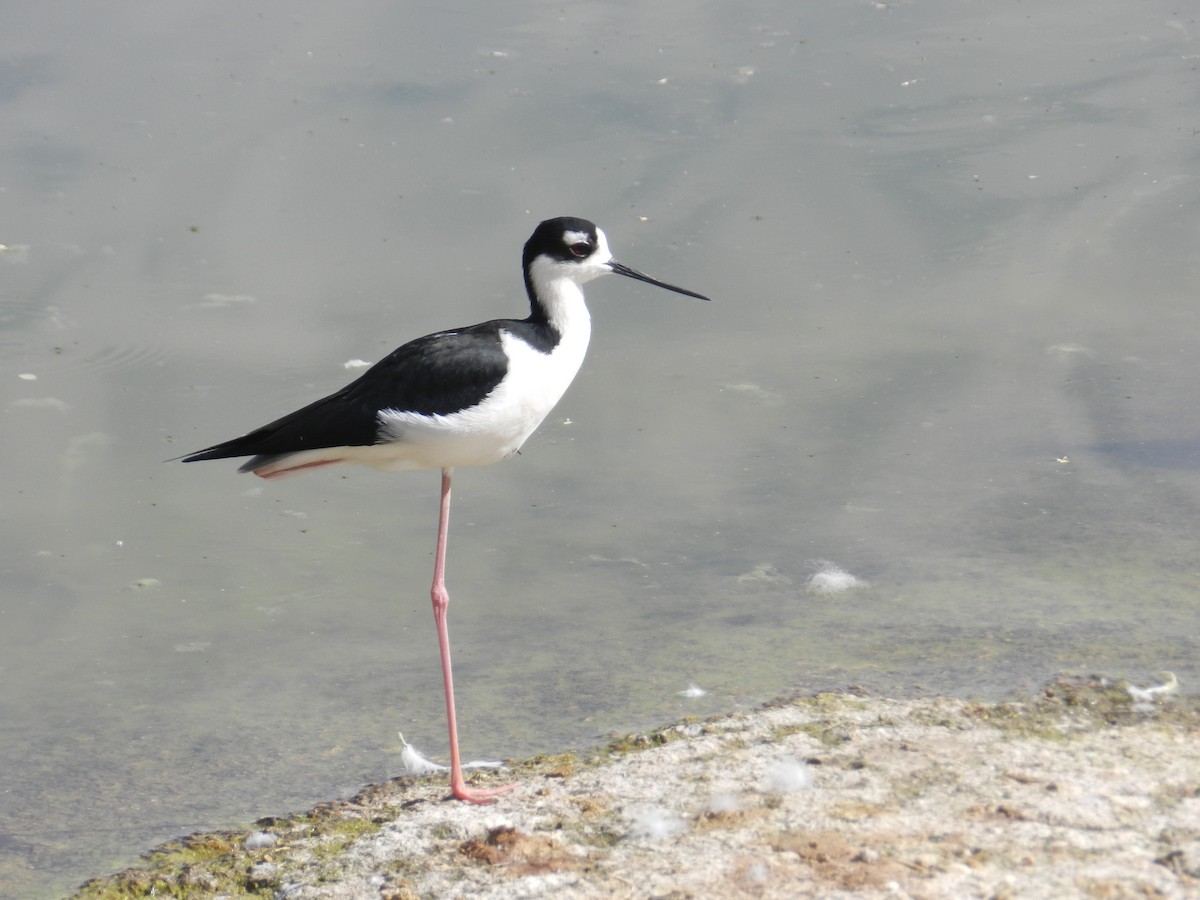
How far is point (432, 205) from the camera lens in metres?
7.88

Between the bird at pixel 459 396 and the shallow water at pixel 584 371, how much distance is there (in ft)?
2.47

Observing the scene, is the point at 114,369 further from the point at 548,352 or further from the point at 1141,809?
the point at 1141,809

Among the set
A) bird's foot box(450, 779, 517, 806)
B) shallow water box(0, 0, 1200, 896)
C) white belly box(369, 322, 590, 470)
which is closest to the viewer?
bird's foot box(450, 779, 517, 806)

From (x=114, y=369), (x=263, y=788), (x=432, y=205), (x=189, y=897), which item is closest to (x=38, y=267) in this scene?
(x=114, y=369)

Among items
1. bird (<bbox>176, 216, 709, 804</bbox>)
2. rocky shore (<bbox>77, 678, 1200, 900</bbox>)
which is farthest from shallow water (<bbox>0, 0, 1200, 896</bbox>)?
bird (<bbox>176, 216, 709, 804</bbox>)

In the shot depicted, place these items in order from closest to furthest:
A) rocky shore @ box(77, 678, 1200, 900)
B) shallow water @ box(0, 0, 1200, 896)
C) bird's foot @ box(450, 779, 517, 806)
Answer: rocky shore @ box(77, 678, 1200, 900) → bird's foot @ box(450, 779, 517, 806) → shallow water @ box(0, 0, 1200, 896)

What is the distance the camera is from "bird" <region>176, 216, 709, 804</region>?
417cm

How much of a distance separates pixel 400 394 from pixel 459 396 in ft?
0.60

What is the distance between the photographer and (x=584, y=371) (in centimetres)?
661

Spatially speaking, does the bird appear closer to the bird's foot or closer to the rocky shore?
the bird's foot

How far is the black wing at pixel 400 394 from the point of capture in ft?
13.7

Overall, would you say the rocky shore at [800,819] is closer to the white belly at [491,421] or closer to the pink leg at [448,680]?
the pink leg at [448,680]

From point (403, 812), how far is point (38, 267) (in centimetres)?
442

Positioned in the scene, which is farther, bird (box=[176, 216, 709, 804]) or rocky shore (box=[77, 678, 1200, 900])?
bird (box=[176, 216, 709, 804])
